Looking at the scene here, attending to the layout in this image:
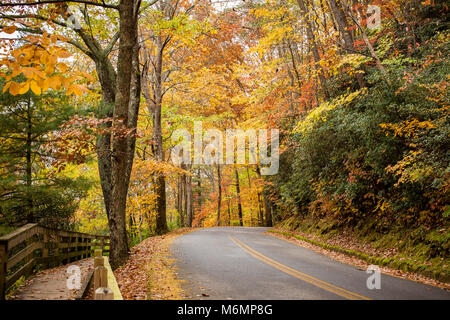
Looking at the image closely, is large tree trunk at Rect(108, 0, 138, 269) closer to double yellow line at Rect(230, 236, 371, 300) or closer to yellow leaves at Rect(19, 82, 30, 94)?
yellow leaves at Rect(19, 82, 30, 94)

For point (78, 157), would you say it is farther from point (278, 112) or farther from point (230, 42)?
point (230, 42)

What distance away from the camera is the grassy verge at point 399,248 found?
768 centimetres

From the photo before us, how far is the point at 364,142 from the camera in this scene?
1193 cm

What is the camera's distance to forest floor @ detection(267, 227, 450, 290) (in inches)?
306

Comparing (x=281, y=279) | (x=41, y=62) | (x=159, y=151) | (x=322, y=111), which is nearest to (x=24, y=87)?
(x=41, y=62)

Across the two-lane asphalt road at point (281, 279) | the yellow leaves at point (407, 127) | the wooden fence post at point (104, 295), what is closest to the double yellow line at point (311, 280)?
the two-lane asphalt road at point (281, 279)

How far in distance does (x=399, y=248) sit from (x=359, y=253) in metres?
1.31

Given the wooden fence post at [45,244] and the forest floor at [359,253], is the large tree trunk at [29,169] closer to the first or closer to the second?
the wooden fence post at [45,244]

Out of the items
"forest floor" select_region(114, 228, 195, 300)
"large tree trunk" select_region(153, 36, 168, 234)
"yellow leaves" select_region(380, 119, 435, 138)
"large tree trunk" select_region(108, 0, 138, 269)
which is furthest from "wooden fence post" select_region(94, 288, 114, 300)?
"large tree trunk" select_region(153, 36, 168, 234)

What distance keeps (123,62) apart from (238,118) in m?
20.5

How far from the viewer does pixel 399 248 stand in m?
9.35

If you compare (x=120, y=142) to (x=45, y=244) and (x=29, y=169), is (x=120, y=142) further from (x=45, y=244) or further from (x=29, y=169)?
(x=29, y=169)
